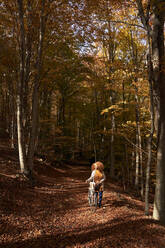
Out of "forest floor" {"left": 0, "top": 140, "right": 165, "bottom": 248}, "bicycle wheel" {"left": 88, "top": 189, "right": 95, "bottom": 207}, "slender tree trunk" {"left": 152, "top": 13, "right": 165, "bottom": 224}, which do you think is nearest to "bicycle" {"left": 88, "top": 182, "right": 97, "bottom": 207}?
"bicycle wheel" {"left": 88, "top": 189, "right": 95, "bottom": 207}

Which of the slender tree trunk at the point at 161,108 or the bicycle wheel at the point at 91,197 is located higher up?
the slender tree trunk at the point at 161,108

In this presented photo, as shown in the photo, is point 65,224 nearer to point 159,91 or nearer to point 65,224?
point 65,224

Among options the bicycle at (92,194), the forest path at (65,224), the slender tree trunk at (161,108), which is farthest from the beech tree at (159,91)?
the bicycle at (92,194)

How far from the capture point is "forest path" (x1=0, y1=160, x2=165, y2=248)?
159 inches

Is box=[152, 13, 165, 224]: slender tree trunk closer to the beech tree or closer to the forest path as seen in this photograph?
the beech tree

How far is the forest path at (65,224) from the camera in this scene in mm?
4031

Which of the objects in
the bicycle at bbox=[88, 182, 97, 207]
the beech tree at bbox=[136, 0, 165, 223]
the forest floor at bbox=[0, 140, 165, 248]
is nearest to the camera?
the forest floor at bbox=[0, 140, 165, 248]

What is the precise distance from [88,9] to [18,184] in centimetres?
928

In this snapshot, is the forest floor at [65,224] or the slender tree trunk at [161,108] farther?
the slender tree trunk at [161,108]

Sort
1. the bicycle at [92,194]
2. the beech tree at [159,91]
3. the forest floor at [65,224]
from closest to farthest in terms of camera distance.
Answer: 1. the forest floor at [65,224]
2. the beech tree at [159,91]
3. the bicycle at [92,194]

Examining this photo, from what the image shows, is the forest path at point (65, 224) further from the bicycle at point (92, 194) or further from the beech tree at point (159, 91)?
the beech tree at point (159, 91)

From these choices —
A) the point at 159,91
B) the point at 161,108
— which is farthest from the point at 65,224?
the point at 159,91

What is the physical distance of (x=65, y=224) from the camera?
16.8 ft

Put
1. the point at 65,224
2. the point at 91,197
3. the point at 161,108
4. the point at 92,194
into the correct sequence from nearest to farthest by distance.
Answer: the point at 65,224
the point at 161,108
the point at 92,194
the point at 91,197
